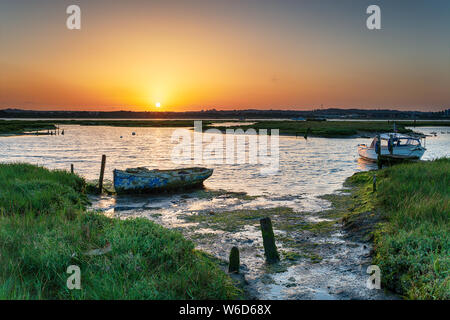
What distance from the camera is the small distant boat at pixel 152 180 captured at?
1942 cm

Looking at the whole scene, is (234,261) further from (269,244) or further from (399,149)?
(399,149)

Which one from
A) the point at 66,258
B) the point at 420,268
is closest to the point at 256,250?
the point at 420,268

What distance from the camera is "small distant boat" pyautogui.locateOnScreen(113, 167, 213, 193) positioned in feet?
63.7

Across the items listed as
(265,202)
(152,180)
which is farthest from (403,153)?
(152,180)

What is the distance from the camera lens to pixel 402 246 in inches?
320

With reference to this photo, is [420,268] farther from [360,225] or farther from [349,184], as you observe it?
[349,184]

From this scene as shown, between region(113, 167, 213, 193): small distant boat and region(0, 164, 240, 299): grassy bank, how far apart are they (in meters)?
9.49

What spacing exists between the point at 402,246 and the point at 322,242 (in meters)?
3.16

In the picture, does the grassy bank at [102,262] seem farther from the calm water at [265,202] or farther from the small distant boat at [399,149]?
the small distant boat at [399,149]

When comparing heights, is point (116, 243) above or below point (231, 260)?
above

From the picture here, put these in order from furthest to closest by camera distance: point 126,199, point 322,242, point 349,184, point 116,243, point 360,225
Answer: point 349,184, point 126,199, point 360,225, point 322,242, point 116,243

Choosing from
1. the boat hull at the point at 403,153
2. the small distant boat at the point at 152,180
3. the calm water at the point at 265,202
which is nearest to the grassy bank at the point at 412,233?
the calm water at the point at 265,202

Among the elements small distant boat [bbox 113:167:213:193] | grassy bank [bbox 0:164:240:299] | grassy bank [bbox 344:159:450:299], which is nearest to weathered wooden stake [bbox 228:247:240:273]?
grassy bank [bbox 0:164:240:299]

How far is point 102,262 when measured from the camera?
22.9 feet
